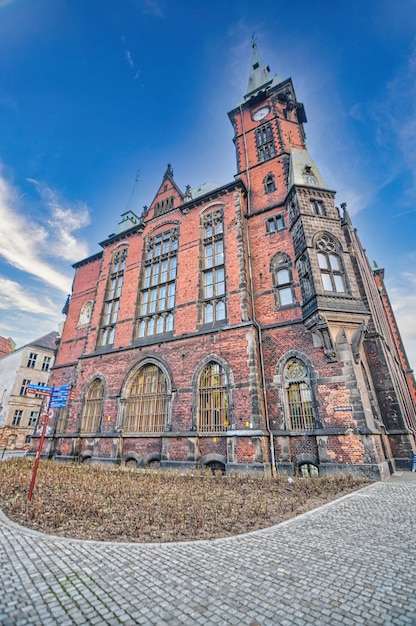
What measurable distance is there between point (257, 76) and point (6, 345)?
2000 inches

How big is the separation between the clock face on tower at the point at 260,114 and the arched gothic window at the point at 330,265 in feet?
47.7

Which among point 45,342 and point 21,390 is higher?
point 45,342

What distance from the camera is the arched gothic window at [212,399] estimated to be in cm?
1354

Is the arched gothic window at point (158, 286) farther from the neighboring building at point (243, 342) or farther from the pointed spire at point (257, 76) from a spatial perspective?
the pointed spire at point (257, 76)

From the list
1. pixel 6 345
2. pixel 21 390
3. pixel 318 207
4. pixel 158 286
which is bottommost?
pixel 21 390

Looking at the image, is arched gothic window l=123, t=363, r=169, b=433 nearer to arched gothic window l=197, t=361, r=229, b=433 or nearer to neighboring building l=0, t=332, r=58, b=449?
arched gothic window l=197, t=361, r=229, b=433

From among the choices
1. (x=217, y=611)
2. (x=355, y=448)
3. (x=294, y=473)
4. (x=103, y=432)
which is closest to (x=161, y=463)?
(x=103, y=432)

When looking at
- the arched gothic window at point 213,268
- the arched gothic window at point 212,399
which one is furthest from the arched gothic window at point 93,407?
the arched gothic window at point 213,268

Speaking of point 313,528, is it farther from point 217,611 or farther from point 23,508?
point 23,508

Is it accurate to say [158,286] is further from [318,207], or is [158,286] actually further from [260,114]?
[260,114]

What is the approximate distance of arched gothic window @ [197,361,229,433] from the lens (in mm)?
13539

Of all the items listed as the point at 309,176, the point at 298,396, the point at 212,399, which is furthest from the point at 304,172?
the point at 212,399

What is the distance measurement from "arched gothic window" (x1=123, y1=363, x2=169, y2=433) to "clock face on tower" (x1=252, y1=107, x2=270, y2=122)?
2126 centimetres

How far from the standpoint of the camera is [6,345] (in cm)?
4712
